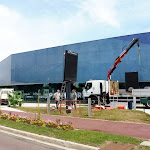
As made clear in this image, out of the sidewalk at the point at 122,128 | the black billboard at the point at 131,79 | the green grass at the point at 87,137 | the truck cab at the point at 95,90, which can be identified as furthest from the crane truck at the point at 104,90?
the green grass at the point at 87,137

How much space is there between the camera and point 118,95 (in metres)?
19.5

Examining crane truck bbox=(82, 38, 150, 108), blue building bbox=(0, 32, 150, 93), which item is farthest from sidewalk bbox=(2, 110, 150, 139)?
blue building bbox=(0, 32, 150, 93)

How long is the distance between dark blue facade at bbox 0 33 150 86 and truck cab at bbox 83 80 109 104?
7076mm

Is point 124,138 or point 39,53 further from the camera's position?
point 39,53

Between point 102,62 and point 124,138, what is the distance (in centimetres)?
2346

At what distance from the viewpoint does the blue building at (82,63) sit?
88.5 feet

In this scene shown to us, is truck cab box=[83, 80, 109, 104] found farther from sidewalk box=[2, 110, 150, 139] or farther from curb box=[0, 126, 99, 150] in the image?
curb box=[0, 126, 99, 150]

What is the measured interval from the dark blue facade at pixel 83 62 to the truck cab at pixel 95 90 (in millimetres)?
7076

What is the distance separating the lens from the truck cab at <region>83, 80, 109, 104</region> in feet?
69.5

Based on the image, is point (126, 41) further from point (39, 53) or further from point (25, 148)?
point (25, 148)

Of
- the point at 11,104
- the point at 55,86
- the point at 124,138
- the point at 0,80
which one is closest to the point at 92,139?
the point at 124,138

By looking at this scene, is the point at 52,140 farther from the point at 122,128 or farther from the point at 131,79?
the point at 131,79

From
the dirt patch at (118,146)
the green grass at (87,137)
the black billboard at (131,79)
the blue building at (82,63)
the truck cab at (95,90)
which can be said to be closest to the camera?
the dirt patch at (118,146)

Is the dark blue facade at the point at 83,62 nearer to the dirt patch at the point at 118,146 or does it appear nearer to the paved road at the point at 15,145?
the dirt patch at the point at 118,146
